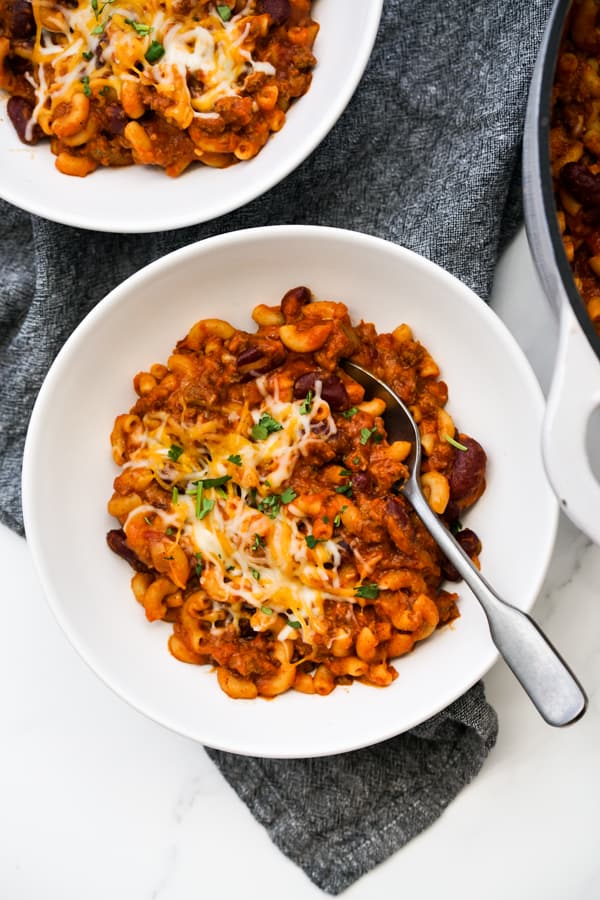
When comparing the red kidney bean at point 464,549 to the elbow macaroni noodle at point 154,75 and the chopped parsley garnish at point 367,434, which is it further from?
the elbow macaroni noodle at point 154,75

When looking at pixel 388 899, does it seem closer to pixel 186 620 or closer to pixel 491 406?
pixel 186 620

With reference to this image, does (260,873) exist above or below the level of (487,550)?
below

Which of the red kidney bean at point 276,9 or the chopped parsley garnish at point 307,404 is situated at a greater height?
the red kidney bean at point 276,9

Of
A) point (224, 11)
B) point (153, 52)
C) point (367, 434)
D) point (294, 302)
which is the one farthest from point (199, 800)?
point (224, 11)

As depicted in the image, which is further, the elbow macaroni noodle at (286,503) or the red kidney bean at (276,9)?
the red kidney bean at (276,9)

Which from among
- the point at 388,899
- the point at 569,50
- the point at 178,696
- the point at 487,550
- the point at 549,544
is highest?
the point at 569,50

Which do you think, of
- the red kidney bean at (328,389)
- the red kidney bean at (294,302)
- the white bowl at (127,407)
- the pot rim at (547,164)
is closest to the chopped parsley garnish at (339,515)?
the red kidney bean at (328,389)

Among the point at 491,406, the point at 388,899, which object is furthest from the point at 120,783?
the point at 491,406
